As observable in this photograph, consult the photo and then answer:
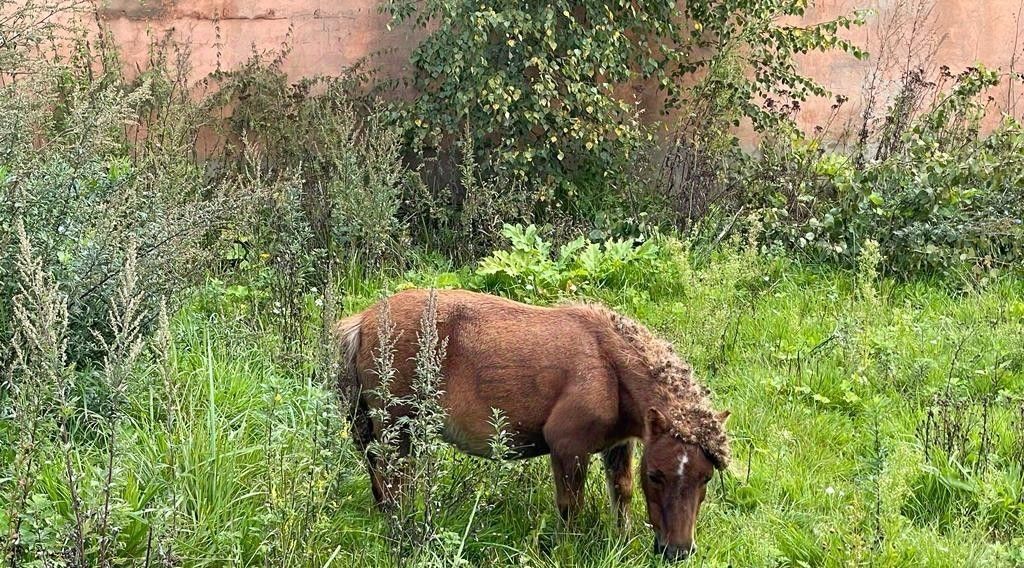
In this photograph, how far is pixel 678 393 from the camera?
14.9 ft

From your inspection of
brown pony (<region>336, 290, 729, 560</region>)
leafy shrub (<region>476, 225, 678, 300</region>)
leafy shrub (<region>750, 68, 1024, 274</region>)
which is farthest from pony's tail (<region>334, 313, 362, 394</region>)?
leafy shrub (<region>750, 68, 1024, 274</region>)

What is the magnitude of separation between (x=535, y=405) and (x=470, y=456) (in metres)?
0.56

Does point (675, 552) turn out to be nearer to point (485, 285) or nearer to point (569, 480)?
point (569, 480)

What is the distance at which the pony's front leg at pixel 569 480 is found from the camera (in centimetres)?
458

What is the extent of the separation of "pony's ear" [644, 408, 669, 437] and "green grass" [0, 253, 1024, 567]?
0.57 metres

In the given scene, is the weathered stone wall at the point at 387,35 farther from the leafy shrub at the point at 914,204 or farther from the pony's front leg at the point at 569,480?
the pony's front leg at the point at 569,480

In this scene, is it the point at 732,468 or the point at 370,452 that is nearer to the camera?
the point at 370,452

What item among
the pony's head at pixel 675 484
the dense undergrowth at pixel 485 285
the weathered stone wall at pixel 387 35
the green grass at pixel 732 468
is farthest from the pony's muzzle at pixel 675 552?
the weathered stone wall at pixel 387 35

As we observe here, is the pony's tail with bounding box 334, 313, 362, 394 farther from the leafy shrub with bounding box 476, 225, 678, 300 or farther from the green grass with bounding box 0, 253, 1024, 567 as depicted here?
the leafy shrub with bounding box 476, 225, 678, 300

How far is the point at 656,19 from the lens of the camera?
30.4 ft

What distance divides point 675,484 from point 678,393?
1.47 feet

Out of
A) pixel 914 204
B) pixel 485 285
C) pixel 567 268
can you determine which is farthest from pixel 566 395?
pixel 914 204

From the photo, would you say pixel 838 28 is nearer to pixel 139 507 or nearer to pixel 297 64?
pixel 297 64

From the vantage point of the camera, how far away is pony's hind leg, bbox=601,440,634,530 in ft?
15.6
